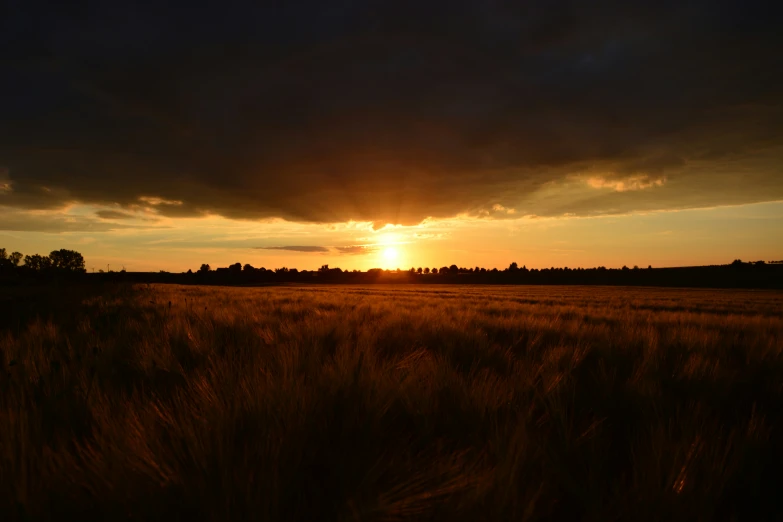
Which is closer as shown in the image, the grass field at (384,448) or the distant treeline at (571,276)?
the grass field at (384,448)

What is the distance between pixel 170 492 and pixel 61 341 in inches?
133

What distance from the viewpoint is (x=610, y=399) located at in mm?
1979

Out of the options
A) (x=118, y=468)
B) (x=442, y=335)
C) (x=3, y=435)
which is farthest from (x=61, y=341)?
(x=442, y=335)

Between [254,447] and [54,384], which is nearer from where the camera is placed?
[254,447]

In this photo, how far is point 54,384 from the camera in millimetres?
1975

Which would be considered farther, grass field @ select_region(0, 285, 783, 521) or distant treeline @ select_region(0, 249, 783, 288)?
distant treeline @ select_region(0, 249, 783, 288)

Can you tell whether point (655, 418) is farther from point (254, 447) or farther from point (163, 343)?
point (163, 343)

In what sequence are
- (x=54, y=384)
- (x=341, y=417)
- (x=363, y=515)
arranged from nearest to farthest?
(x=363, y=515)
(x=341, y=417)
(x=54, y=384)

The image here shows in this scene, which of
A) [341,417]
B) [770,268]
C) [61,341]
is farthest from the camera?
[770,268]

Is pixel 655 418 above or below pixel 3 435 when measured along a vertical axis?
below

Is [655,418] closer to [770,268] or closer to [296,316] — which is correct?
[296,316]

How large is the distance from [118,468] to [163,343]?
8.09ft

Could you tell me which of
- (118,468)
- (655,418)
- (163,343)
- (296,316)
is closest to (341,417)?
(118,468)

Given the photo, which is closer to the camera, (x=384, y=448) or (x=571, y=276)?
(x=384, y=448)
